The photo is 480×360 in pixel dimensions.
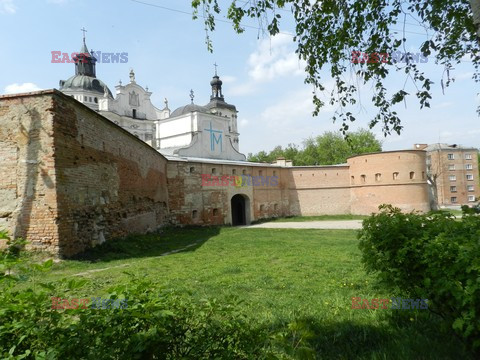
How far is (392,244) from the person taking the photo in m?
3.16

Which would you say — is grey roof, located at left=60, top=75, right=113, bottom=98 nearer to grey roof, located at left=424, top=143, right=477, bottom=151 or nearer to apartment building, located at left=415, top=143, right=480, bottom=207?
apartment building, located at left=415, top=143, right=480, bottom=207

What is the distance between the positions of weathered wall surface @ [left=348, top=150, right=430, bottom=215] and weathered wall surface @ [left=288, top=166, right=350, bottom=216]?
6.82ft

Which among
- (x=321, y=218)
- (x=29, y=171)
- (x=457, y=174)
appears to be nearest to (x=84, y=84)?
(x=321, y=218)

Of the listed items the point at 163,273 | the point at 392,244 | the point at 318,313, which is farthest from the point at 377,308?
the point at 163,273

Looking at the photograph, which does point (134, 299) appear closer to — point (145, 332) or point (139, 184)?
point (145, 332)

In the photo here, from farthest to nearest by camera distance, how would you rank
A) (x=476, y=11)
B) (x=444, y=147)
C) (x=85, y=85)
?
1. (x=444, y=147)
2. (x=85, y=85)
3. (x=476, y=11)

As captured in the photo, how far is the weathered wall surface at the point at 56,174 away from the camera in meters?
7.61

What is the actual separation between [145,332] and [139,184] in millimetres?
12197

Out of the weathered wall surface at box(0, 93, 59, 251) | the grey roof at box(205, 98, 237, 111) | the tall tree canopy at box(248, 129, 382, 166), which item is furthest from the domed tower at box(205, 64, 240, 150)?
the weathered wall surface at box(0, 93, 59, 251)

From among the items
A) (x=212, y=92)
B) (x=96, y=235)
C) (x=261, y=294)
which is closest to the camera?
(x=261, y=294)

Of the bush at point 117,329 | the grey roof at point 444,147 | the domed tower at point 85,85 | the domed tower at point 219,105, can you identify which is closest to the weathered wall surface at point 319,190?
the domed tower at point 219,105

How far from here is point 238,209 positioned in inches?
983

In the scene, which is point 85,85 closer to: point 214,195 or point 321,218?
point 214,195

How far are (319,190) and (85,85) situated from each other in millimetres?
30919
